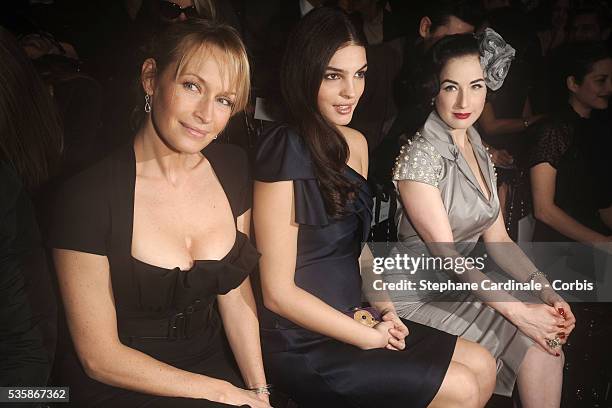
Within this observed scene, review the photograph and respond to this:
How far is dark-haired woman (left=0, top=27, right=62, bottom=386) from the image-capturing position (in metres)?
1.62

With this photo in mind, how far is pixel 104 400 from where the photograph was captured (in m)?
1.73

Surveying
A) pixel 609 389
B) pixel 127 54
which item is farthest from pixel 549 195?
pixel 127 54

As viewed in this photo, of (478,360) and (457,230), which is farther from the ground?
(457,230)

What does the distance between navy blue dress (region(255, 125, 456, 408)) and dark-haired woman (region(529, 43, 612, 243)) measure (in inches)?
22.2

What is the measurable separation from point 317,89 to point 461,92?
1.49 feet

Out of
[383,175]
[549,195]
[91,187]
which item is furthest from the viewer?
[549,195]

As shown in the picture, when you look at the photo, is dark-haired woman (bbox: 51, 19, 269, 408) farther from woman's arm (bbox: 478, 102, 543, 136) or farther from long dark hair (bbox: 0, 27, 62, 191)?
woman's arm (bbox: 478, 102, 543, 136)

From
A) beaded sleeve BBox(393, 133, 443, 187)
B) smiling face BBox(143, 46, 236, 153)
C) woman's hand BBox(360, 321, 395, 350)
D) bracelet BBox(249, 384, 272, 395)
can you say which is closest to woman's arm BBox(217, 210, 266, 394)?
bracelet BBox(249, 384, 272, 395)

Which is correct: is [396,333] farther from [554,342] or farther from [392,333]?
[554,342]

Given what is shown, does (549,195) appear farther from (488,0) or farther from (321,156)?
(321,156)

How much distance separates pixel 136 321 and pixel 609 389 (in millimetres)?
1492

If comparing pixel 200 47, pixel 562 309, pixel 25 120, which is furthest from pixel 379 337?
pixel 25 120

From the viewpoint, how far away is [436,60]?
198 centimetres

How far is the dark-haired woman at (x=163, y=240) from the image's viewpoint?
1.62 metres
